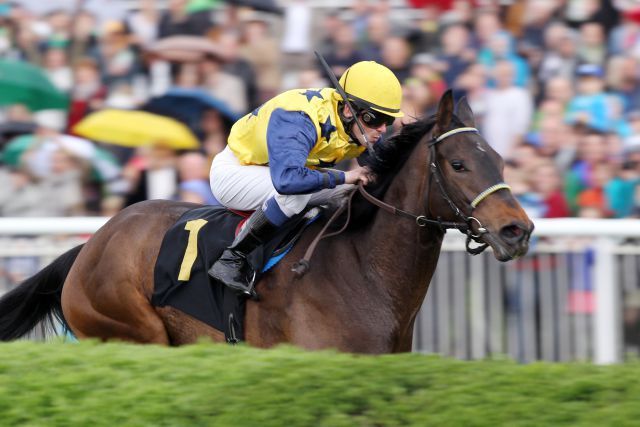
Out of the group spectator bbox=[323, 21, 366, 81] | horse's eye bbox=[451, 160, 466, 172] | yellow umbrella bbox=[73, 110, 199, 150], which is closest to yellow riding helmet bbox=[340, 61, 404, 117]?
horse's eye bbox=[451, 160, 466, 172]

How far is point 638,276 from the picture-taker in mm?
6207

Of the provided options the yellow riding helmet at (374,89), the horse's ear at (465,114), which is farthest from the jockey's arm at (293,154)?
the horse's ear at (465,114)

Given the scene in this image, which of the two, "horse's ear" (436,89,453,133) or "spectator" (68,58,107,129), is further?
"spectator" (68,58,107,129)

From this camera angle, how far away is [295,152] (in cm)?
480

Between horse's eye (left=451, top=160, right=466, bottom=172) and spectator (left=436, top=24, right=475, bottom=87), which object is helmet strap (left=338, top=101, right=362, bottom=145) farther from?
spectator (left=436, top=24, right=475, bottom=87)

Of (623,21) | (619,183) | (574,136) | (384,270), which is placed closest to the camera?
(384,270)

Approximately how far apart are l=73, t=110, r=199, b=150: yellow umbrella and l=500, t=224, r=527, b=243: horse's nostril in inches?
137

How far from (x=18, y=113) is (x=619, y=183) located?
4.48m

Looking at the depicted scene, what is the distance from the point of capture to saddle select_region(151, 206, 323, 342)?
513cm

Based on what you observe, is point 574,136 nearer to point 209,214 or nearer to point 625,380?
point 209,214

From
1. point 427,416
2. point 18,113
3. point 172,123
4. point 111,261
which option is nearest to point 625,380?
point 427,416

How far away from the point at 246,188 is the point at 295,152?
0.51m

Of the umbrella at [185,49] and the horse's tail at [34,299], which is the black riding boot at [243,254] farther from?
the umbrella at [185,49]

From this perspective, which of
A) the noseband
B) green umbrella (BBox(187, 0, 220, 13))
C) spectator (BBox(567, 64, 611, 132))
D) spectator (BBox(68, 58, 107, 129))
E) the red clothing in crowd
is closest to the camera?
the noseband
